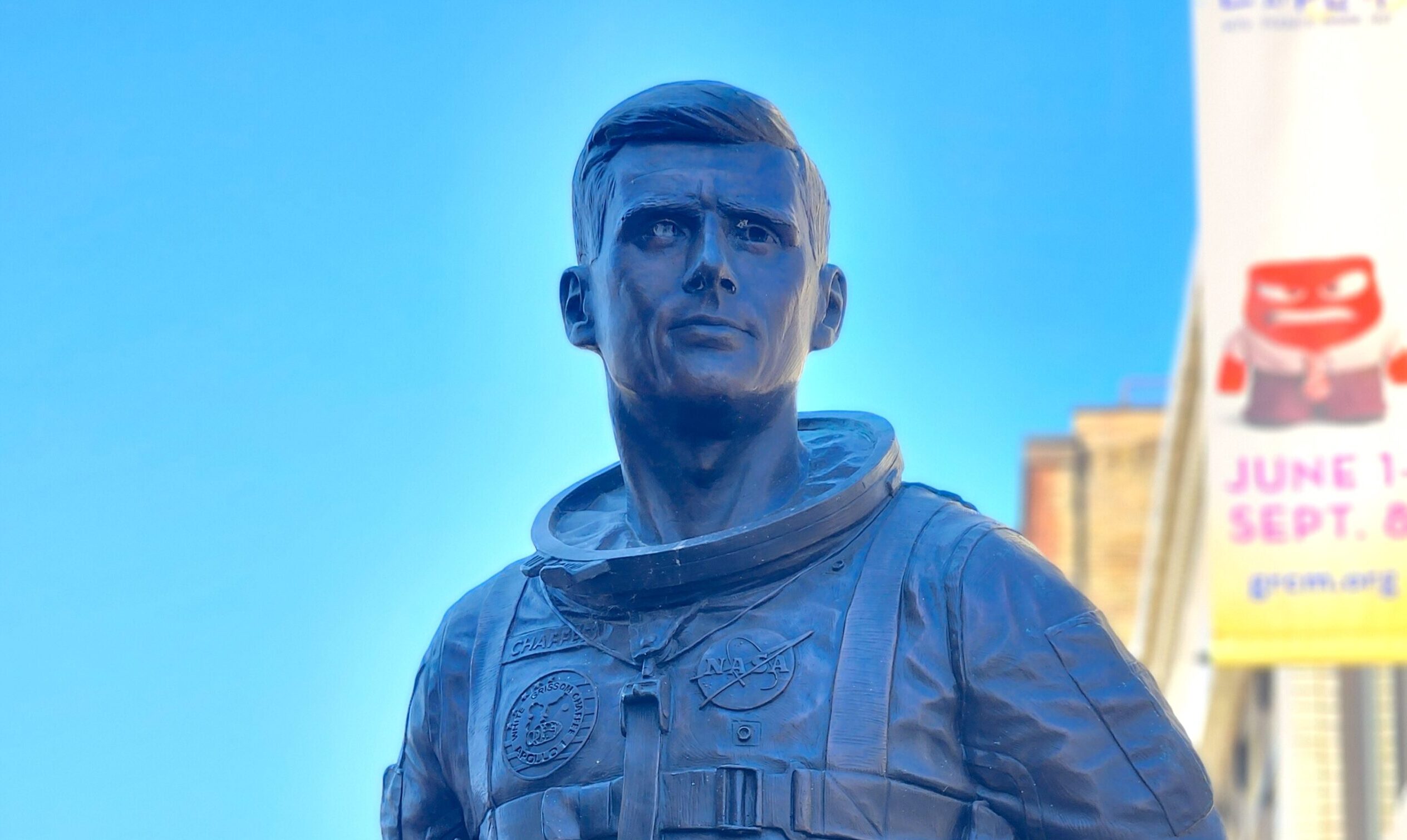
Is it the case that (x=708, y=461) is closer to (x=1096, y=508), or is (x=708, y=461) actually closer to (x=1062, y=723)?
(x=1062, y=723)

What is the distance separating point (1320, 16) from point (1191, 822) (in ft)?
50.5

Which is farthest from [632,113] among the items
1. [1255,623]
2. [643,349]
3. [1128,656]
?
[1255,623]

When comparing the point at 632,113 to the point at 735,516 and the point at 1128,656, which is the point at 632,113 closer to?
the point at 735,516

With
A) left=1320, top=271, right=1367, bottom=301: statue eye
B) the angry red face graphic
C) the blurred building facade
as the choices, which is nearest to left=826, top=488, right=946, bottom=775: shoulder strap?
the angry red face graphic

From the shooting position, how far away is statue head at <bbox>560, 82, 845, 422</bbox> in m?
5.77

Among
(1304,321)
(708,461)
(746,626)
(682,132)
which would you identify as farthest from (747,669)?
(1304,321)

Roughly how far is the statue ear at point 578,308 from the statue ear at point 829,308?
0.50 meters

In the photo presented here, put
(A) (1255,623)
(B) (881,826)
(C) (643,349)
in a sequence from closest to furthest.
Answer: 1. (B) (881,826)
2. (C) (643,349)
3. (A) (1255,623)

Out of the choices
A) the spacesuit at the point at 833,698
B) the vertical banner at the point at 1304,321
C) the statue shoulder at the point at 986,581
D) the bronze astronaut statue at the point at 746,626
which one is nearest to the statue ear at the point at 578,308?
the bronze astronaut statue at the point at 746,626

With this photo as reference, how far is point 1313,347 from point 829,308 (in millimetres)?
14567

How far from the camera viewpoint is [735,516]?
19.7ft

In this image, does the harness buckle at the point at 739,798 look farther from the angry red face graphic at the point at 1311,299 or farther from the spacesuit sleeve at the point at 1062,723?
the angry red face graphic at the point at 1311,299

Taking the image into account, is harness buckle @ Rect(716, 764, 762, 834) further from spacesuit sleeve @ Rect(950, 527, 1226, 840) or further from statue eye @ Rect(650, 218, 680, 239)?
statue eye @ Rect(650, 218, 680, 239)

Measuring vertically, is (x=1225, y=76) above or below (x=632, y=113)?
below
